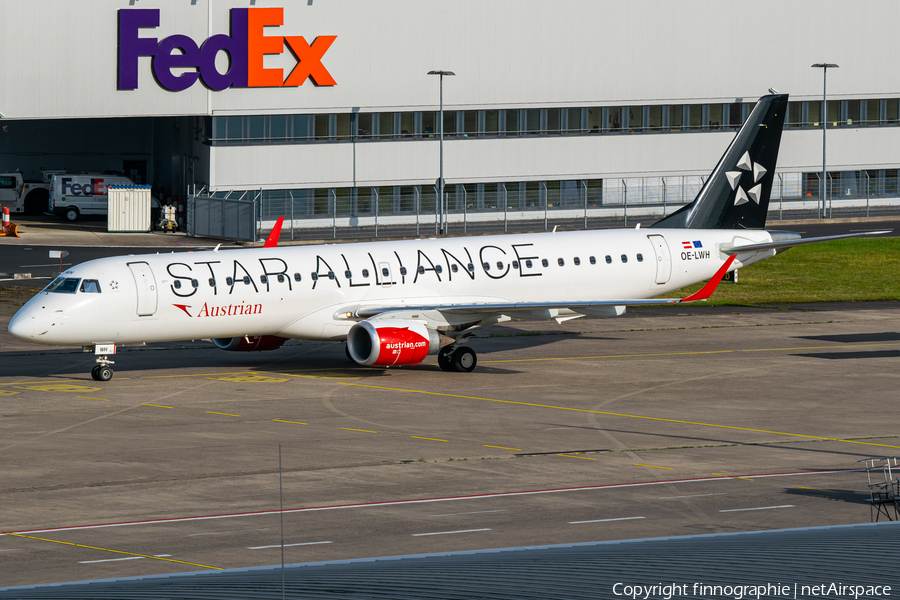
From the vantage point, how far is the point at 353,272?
41906mm

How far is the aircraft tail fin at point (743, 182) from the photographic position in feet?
164

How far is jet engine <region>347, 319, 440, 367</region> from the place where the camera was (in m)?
39.7

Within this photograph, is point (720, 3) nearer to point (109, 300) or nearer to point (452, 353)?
point (452, 353)

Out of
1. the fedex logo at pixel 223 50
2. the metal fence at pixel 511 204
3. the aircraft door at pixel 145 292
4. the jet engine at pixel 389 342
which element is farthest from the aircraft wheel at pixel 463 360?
the fedex logo at pixel 223 50

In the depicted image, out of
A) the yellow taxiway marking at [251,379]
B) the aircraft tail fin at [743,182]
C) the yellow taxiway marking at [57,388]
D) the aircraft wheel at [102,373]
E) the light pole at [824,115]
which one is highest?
the light pole at [824,115]

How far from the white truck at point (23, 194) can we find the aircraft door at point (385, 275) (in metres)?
58.2

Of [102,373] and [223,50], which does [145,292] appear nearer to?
[102,373]

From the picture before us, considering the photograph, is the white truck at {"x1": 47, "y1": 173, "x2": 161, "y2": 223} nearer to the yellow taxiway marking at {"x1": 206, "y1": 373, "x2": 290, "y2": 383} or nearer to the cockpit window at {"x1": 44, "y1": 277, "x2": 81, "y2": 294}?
the yellow taxiway marking at {"x1": 206, "y1": 373, "x2": 290, "y2": 383}

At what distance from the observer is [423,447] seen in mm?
32281

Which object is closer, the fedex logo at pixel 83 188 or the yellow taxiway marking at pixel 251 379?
the yellow taxiway marking at pixel 251 379

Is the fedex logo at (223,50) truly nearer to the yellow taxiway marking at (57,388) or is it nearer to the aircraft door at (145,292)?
the yellow taxiway marking at (57,388)

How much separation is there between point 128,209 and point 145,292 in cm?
4651

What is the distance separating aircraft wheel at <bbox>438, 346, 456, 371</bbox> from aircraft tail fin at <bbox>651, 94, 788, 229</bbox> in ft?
38.7

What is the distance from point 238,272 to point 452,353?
25.5ft
